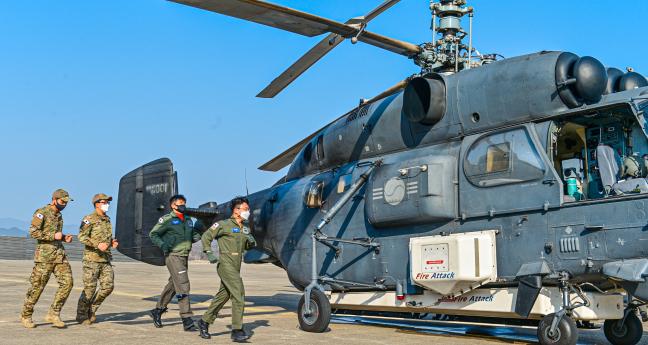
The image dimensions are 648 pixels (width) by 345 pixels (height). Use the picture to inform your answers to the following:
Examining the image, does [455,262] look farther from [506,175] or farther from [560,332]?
[560,332]

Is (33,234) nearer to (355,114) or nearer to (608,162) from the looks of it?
(355,114)

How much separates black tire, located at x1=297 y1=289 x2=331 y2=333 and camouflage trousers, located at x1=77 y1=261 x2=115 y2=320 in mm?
2713

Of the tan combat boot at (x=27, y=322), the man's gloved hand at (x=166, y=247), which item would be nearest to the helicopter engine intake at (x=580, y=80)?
the man's gloved hand at (x=166, y=247)

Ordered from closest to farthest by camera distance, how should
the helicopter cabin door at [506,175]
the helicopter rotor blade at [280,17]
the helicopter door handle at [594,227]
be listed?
the helicopter door handle at [594,227] < the helicopter cabin door at [506,175] < the helicopter rotor blade at [280,17]

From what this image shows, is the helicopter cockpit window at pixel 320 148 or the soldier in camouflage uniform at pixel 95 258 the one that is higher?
the helicopter cockpit window at pixel 320 148

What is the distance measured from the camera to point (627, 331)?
25.5ft

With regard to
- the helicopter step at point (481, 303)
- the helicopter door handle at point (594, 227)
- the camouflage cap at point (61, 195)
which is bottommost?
the helicopter step at point (481, 303)

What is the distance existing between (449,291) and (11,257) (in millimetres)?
35408

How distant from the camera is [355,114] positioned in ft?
33.8

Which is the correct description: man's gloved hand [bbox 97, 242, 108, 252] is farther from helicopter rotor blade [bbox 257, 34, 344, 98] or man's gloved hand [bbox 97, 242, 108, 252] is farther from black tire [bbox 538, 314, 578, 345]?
black tire [bbox 538, 314, 578, 345]

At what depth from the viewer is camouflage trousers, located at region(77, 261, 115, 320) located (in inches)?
353

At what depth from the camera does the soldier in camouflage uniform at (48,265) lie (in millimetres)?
8758

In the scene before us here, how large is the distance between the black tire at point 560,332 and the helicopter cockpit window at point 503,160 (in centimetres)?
156

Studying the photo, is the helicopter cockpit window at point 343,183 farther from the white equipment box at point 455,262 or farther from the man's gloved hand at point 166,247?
the man's gloved hand at point 166,247
